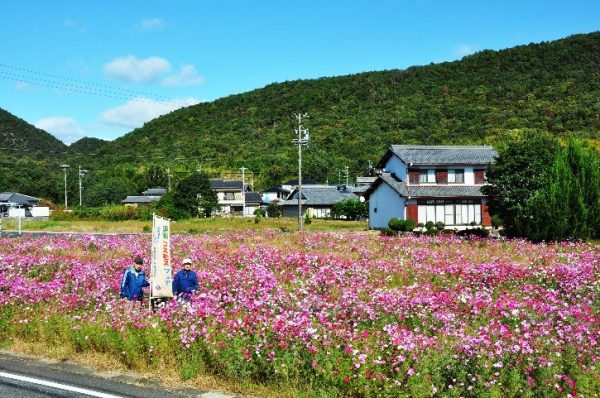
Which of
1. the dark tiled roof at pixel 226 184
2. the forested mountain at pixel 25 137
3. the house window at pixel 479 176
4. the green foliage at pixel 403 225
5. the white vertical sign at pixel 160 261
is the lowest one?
the green foliage at pixel 403 225

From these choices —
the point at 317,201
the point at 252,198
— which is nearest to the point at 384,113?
the point at 252,198

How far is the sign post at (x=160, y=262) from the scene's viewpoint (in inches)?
428

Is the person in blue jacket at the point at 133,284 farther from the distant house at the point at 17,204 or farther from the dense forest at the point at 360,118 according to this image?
the dense forest at the point at 360,118

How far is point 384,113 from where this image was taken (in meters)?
147

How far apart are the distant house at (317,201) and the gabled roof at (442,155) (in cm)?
2889

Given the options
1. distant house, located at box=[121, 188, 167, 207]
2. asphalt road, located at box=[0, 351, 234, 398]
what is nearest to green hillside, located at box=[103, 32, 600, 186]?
distant house, located at box=[121, 188, 167, 207]

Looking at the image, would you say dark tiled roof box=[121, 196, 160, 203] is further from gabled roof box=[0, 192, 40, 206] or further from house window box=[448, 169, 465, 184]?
house window box=[448, 169, 465, 184]

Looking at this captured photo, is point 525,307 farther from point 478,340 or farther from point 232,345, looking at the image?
point 232,345

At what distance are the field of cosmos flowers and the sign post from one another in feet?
2.11

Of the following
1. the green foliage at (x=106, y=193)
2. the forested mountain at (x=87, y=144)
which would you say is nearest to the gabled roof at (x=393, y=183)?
the green foliage at (x=106, y=193)

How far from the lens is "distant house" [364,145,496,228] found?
45.8 m

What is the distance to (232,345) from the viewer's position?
824cm

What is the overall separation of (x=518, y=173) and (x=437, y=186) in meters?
13.9

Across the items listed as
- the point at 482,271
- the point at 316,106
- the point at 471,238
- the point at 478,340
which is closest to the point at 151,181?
the point at 316,106
